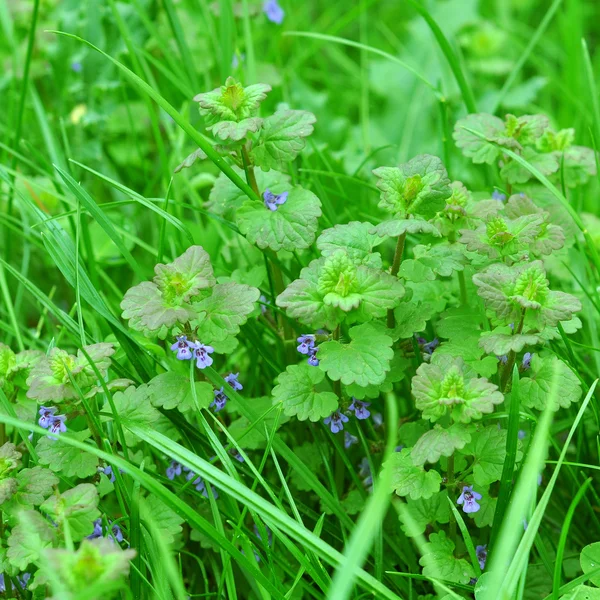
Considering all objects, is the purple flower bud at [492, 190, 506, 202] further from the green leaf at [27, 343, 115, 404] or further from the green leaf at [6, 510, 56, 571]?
the green leaf at [6, 510, 56, 571]

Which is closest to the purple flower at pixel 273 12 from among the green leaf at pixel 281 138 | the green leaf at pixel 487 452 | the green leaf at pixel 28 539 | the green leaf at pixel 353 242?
the green leaf at pixel 281 138

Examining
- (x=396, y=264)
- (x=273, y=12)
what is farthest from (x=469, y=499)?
(x=273, y=12)

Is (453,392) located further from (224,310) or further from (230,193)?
(230,193)

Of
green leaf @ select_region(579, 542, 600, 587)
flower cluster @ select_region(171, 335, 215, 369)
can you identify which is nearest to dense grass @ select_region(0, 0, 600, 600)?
green leaf @ select_region(579, 542, 600, 587)

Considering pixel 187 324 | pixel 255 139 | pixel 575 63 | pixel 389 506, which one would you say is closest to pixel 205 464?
pixel 187 324

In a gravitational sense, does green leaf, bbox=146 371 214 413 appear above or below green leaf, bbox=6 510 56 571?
above
